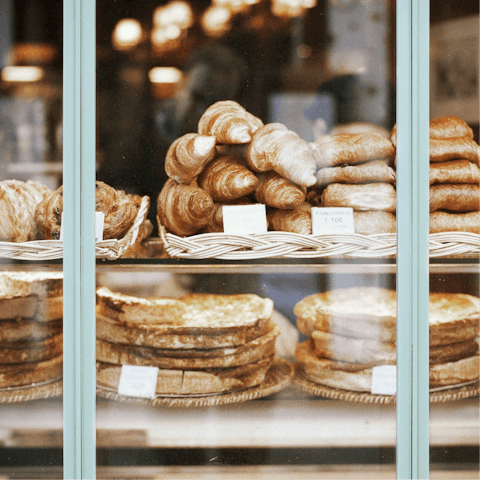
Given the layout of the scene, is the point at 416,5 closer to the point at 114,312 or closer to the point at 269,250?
the point at 269,250

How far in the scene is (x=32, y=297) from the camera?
4.21 feet

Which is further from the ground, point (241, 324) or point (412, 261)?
point (412, 261)

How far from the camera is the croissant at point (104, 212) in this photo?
1.19 meters

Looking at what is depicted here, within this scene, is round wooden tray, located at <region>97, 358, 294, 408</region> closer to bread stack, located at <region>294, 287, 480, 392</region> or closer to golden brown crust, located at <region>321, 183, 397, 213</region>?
bread stack, located at <region>294, 287, 480, 392</region>

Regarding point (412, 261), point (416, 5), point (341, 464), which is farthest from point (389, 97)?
point (341, 464)

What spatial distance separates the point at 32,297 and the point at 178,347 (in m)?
0.40

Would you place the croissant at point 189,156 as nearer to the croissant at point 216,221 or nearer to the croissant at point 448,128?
the croissant at point 216,221

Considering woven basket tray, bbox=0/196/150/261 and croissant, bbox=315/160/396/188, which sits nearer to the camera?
woven basket tray, bbox=0/196/150/261

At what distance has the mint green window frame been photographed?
1.10m

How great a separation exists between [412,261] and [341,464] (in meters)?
0.60

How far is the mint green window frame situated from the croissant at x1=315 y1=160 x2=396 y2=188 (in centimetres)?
15

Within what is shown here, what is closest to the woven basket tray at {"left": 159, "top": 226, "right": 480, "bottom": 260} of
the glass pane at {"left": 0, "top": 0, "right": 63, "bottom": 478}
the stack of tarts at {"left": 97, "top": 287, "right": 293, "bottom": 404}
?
the stack of tarts at {"left": 97, "top": 287, "right": 293, "bottom": 404}

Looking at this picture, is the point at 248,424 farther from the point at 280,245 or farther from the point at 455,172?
the point at 455,172

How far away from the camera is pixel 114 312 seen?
50.3 inches
